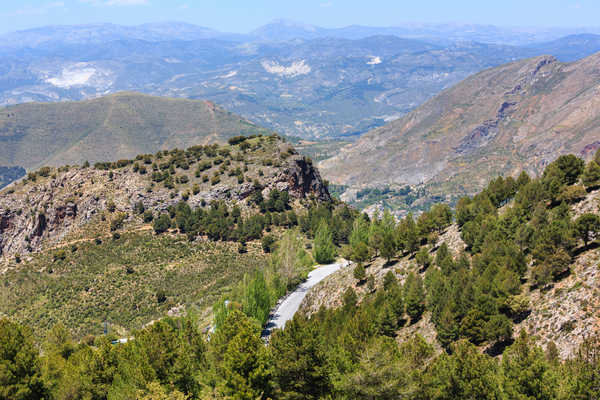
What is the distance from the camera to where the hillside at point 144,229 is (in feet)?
265

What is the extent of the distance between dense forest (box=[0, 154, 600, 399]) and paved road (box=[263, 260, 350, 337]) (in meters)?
2.81

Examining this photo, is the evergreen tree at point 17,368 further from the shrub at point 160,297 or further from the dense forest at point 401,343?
the shrub at point 160,297

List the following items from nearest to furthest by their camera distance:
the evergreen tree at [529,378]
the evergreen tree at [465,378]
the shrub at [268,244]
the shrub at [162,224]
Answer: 1. the evergreen tree at [529,378]
2. the evergreen tree at [465,378]
3. the shrub at [268,244]
4. the shrub at [162,224]

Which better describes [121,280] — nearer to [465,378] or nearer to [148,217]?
[148,217]

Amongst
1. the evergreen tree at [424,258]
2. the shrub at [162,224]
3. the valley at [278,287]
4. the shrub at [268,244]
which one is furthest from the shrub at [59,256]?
the evergreen tree at [424,258]

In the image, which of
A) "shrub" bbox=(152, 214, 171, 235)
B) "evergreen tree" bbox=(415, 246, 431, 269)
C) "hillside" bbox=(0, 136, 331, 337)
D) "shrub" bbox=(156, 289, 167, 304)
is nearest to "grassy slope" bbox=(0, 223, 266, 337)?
"hillside" bbox=(0, 136, 331, 337)

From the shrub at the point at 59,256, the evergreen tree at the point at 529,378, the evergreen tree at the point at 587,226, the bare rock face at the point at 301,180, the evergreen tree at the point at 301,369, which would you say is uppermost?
the evergreen tree at the point at 587,226

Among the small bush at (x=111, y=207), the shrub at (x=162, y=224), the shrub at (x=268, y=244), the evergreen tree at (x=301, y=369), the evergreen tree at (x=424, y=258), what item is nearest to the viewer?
the evergreen tree at (x=301, y=369)

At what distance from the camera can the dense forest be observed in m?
32.7

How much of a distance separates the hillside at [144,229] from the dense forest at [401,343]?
13120 mm

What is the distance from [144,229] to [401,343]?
71789 mm

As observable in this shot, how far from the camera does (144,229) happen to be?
103250 millimetres

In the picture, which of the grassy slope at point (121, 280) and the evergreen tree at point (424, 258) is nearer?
the evergreen tree at point (424, 258)

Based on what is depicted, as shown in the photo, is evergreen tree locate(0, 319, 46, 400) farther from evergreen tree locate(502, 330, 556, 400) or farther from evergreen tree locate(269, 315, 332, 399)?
evergreen tree locate(502, 330, 556, 400)
